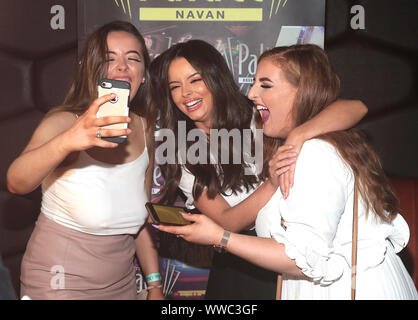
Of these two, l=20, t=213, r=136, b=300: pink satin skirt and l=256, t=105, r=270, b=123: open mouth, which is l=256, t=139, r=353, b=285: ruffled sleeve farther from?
l=20, t=213, r=136, b=300: pink satin skirt

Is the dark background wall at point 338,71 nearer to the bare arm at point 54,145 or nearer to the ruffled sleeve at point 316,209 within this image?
the bare arm at point 54,145

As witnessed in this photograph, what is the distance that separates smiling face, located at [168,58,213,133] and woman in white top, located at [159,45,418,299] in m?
0.45

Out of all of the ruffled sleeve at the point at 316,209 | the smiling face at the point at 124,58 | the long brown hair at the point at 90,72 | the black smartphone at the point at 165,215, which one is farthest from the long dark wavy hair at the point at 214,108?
the ruffled sleeve at the point at 316,209

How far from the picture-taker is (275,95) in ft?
4.72

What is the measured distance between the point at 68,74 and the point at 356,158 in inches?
69.6

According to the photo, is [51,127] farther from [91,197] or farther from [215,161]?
[215,161]

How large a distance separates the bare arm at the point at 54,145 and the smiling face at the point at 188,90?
72cm

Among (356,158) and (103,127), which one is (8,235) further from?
(356,158)

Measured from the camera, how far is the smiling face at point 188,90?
6.19 feet

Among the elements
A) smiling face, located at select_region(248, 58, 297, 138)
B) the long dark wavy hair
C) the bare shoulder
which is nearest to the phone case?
the bare shoulder

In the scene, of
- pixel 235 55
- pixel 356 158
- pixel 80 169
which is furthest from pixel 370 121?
pixel 80 169

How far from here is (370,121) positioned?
2.40m

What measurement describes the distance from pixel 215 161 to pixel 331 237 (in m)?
0.93
